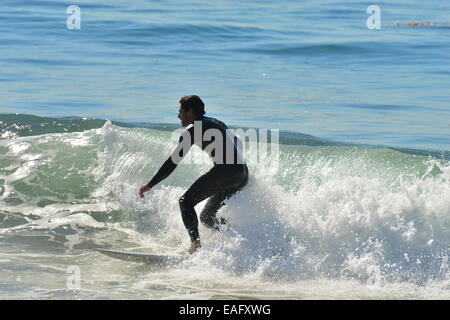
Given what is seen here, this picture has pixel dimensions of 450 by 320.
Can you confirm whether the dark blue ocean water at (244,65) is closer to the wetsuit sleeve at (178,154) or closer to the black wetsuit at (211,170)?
the black wetsuit at (211,170)

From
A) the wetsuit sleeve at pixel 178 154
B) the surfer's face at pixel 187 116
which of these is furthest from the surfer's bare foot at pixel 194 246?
the surfer's face at pixel 187 116

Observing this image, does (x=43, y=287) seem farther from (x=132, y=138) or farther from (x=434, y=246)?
(x=132, y=138)

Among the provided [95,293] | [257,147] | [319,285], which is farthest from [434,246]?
[257,147]

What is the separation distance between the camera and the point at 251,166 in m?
11.1

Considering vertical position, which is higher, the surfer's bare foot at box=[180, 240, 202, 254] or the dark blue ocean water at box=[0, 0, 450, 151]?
the dark blue ocean water at box=[0, 0, 450, 151]

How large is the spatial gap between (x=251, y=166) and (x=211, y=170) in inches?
130

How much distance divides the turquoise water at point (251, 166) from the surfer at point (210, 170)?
0.69 feet

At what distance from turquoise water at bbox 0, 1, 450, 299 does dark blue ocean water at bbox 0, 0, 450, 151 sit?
84 millimetres

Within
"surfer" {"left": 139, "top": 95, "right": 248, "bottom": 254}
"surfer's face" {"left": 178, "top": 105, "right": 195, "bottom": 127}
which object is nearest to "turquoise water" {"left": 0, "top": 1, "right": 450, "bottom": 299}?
"surfer" {"left": 139, "top": 95, "right": 248, "bottom": 254}

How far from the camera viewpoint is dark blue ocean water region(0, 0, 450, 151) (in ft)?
52.4

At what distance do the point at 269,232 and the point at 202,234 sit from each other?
0.73m

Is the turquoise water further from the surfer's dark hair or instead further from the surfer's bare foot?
the surfer's dark hair

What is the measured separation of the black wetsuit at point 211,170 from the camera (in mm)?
7711

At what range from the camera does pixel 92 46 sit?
24250 mm
